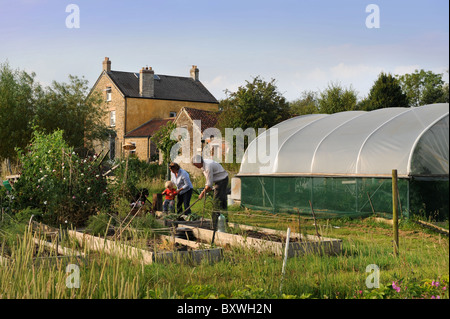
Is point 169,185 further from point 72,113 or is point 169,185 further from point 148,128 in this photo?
point 148,128

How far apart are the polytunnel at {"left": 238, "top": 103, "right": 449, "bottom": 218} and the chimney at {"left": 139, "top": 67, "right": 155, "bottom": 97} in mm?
23121

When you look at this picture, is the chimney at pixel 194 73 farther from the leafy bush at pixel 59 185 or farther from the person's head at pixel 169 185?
the leafy bush at pixel 59 185

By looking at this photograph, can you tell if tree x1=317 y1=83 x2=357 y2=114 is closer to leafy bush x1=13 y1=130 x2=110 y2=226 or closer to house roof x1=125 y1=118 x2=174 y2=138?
house roof x1=125 y1=118 x2=174 y2=138

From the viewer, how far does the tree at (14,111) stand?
2211 centimetres

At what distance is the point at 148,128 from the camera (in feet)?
115

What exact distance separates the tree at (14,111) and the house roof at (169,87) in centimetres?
1261

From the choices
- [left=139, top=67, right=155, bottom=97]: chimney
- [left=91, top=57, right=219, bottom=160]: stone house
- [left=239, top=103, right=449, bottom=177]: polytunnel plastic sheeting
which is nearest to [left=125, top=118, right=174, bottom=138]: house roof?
[left=91, top=57, right=219, bottom=160]: stone house

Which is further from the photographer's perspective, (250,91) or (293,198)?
(250,91)

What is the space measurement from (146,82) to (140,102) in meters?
1.56

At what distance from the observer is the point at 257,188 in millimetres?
13859

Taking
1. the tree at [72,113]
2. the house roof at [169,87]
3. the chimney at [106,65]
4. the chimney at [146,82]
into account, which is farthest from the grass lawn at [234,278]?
the chimney at [106,65]
